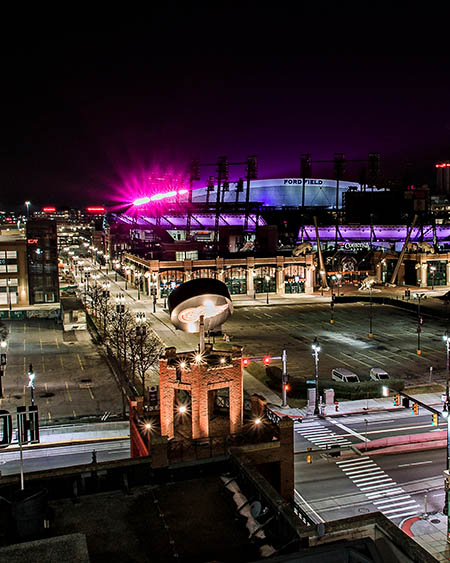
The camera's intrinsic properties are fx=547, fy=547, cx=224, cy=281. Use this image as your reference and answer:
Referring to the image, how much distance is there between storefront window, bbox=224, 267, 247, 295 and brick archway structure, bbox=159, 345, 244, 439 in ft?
256

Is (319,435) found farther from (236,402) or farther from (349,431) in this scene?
(236,402)

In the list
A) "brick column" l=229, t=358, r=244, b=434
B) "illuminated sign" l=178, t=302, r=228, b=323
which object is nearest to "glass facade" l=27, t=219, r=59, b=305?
"illuminated sign" l=178, t=302, r=228, b=323

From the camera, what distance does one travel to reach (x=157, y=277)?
98.7m

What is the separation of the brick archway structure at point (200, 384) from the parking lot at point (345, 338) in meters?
24.7

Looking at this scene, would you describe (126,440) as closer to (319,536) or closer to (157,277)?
(319,536)

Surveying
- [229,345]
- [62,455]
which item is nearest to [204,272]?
[229,345]

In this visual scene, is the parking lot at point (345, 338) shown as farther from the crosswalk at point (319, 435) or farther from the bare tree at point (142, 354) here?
the crosswalk at point (319, 435)

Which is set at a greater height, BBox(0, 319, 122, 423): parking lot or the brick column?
the brick column

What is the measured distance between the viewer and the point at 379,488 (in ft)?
94.3

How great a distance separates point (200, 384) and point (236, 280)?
3155 inches

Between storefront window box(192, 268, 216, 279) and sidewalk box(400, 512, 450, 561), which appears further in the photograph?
storefront window box(192, 268, 216, 279)

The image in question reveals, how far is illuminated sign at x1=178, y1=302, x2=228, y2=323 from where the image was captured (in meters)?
25.6

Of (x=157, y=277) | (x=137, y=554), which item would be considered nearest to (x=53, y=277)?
(x=157, y=277)

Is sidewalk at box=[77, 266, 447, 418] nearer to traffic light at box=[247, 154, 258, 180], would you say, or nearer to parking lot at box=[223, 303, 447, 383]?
parking lot at box=[223, 303, 447, 383]
